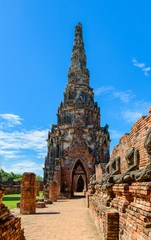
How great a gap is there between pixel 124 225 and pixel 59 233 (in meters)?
3.29

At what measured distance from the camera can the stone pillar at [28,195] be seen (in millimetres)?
11062

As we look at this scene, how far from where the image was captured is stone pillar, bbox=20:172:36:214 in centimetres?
1106

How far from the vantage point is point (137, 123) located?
643cm

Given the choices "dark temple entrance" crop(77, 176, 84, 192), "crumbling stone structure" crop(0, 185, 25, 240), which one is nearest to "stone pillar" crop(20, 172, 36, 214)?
"crumbling stone structure" crop(0, 185, 25, 240)

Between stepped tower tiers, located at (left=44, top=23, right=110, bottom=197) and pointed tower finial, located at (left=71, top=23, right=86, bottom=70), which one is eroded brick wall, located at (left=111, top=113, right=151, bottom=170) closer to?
stepped tower tiers, located at (left=44, top=23, right=110, bottom=197)

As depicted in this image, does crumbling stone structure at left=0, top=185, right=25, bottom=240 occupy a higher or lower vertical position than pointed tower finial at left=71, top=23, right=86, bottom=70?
lower

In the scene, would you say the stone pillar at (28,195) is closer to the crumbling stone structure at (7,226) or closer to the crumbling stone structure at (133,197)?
the crumbling stone structure at (133,197)

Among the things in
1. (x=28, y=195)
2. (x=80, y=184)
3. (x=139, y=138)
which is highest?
(x=139, y=138)

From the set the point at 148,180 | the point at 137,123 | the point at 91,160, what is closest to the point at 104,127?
the point at 91,160

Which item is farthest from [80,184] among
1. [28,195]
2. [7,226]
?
[7,226]

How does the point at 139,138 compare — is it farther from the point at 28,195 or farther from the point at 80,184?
the point at 80,184

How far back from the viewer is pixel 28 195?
11.4 m

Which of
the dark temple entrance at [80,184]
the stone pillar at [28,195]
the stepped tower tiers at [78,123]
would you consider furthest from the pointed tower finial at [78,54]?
the stone pillar at [28,195]

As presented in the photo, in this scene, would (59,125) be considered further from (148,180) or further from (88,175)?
(148,180)
